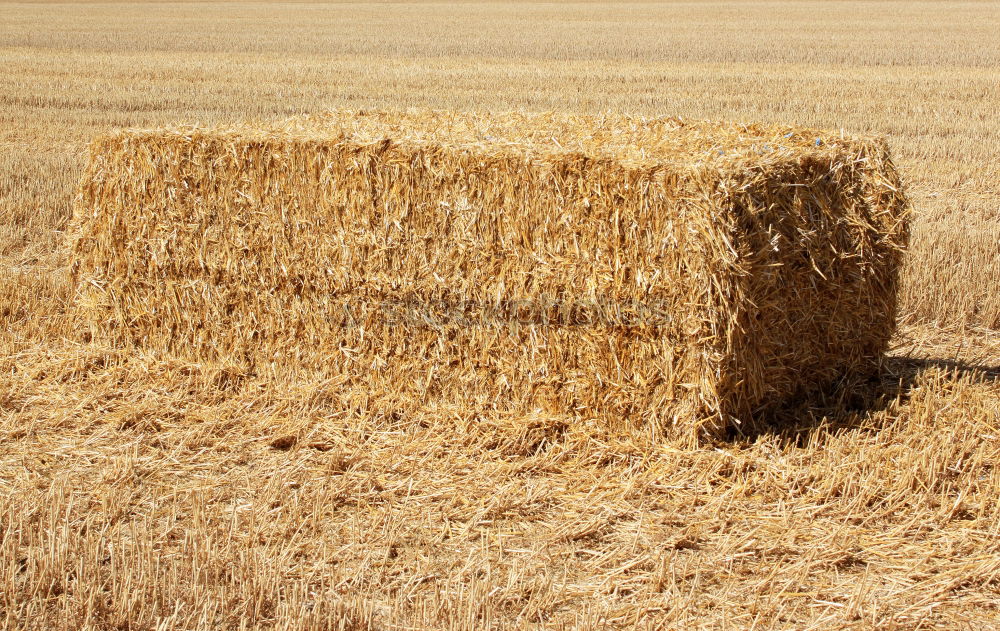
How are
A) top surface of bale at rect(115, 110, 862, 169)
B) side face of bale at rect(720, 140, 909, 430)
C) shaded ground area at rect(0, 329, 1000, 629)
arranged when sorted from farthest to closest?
top surface of bale at rect(115, 110, 862, 169) < side face of bale at rect(720, 140, 909, 430) < shaded ground area at rect(0, 329, 1000, 629)

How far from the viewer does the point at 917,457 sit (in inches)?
192

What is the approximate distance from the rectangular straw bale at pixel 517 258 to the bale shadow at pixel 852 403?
0.09 m

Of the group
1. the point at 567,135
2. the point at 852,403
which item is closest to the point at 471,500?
the point at 852,403

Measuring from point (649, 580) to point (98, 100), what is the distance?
54.4 feet

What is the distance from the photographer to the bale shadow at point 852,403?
527 centimetres

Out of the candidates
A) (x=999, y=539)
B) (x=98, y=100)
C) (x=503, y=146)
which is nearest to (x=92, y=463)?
(x=503, y=146)

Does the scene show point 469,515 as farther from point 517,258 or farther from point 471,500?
point 517,258

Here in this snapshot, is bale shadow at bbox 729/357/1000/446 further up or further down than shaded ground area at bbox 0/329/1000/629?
further up

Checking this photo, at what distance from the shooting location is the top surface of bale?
524 cm

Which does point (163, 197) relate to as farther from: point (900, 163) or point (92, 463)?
point (900, 163)

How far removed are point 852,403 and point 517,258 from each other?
190 centimetres

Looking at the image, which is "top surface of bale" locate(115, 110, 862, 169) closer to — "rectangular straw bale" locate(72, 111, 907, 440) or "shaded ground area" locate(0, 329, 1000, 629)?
"rectangular straw bale" locate(72, 111, 907, 440)

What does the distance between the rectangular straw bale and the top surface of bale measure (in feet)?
0.09

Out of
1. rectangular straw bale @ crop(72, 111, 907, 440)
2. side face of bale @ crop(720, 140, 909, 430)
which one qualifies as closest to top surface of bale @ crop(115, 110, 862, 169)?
rectangular straw bale @ crop(72, 111, 907, 440)
